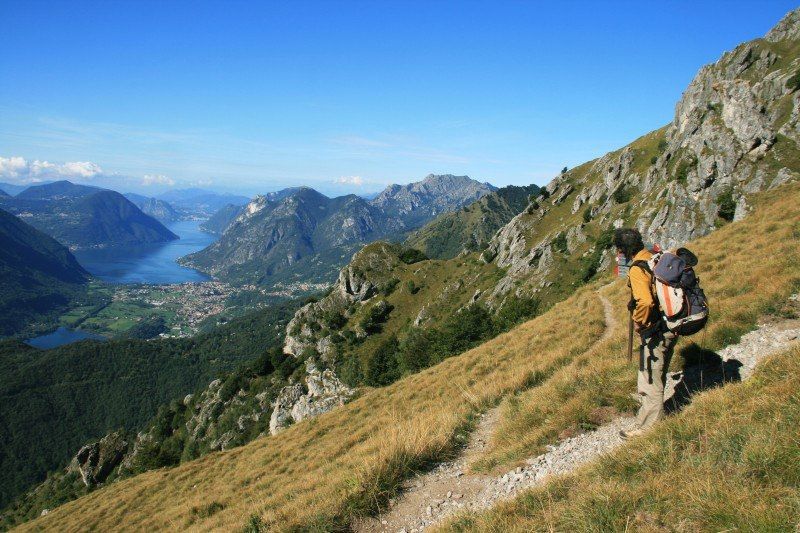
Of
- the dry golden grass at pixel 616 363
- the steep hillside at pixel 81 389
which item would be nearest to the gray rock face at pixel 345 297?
the steep hillside at pixel 81 389

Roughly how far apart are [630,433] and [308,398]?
210 ft

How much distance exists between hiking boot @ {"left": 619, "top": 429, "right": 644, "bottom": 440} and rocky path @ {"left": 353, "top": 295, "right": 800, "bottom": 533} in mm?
101

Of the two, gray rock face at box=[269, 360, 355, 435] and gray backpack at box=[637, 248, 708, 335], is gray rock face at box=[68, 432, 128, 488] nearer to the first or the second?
gray rock face at box=[269, 360, 355, 435]

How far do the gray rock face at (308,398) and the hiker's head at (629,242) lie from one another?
51441mm

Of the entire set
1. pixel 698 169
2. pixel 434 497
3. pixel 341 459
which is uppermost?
pixel 698 169

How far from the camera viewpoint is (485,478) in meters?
7.02

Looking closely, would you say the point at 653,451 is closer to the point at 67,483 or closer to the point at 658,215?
the point at 658,215

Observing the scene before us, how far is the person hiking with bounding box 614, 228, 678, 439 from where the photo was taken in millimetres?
6699

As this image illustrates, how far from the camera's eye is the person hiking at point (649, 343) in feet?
22.0

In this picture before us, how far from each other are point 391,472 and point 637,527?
439 centimetres

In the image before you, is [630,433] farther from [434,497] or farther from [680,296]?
[434,497]

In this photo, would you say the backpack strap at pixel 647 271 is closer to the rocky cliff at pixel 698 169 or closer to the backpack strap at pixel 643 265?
the backpack strap at pixel 643 265

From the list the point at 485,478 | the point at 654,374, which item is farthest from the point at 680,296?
the point at 485,478

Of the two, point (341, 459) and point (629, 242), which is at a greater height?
point (629, 242)
